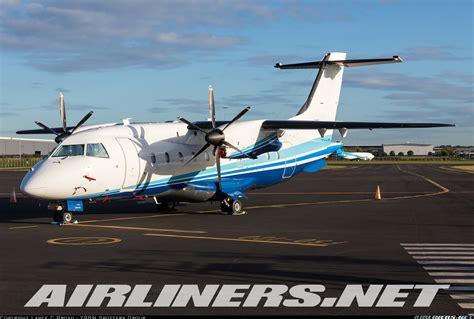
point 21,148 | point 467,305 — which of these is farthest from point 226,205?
point 21,148

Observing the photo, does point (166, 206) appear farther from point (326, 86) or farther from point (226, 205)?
point (326, 86)

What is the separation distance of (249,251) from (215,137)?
10.5 metres

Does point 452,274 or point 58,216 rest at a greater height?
point 452,274

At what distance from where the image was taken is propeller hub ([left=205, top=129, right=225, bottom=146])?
83.1 feet

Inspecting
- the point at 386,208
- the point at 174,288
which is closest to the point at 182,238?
the point at 174,288

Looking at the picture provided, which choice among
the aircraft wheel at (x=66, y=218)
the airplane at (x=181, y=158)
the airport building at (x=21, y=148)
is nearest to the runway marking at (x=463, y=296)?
the airplane at (x=181, y=158)

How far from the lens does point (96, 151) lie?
23062 mm

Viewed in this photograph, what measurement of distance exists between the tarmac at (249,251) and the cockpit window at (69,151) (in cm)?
248

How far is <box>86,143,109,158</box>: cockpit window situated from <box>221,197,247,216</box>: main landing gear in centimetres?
560

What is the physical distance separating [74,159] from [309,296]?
13838 mm

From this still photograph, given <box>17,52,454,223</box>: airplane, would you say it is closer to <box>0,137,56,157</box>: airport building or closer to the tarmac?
the tarmac

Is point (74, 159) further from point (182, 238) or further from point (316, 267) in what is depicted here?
point (316, 267)

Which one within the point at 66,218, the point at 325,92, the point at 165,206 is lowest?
the point at 165,206

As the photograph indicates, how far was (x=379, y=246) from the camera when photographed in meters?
16.2
